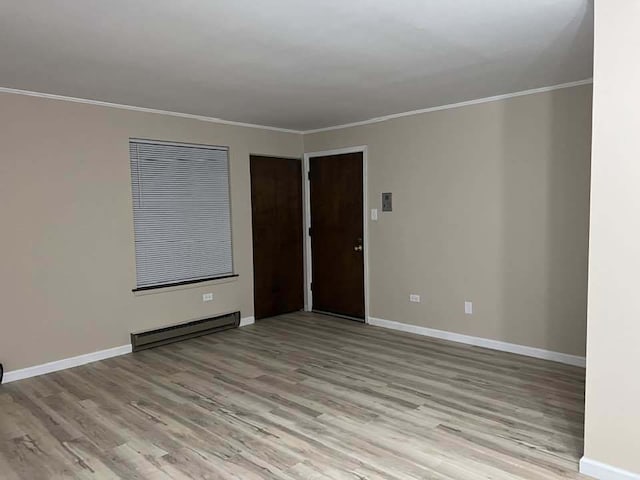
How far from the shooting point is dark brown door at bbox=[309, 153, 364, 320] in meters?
5.68

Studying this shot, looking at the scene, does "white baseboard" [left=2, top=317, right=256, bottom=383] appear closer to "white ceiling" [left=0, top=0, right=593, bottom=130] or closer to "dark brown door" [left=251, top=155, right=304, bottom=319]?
"dark brown door" [left=251, top=155, right=304, bottom=319]

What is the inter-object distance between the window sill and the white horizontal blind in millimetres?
49

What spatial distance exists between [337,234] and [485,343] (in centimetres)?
219

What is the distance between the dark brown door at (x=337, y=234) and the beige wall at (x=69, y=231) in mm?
1741

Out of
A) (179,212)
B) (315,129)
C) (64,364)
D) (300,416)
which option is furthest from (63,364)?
(315,129)

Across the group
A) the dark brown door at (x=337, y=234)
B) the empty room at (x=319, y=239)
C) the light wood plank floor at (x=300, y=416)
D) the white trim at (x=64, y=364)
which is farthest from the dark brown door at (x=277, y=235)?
the white trim at (x=64, y=364)

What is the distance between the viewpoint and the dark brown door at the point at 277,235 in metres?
5.80

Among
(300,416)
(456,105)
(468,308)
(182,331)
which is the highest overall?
(456,105)

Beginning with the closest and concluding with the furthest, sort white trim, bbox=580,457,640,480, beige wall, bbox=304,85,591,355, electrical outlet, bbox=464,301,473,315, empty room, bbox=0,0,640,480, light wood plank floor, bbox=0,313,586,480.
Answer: white trim, bbox=580,457,640,480, empty room, bbox=0,0,640,480, light wood plank floor, bbox=0,313,586,480, beige wall, bbox=304,85,591,355, electrical outlet, bbox=464,301,473,315

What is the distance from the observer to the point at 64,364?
4.22m

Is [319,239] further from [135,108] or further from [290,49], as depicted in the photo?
[290,49]

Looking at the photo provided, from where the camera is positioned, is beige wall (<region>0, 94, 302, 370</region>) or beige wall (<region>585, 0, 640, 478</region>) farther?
beige wall (<region>0, 94, 302, 370</region>)

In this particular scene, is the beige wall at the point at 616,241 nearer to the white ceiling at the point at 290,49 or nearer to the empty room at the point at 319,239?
the empty room at the point at 319,239

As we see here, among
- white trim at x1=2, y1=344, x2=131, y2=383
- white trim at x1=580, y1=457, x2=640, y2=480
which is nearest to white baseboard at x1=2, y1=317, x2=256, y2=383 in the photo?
white trim at x1=2, y1=344, x2=131, y2=383
